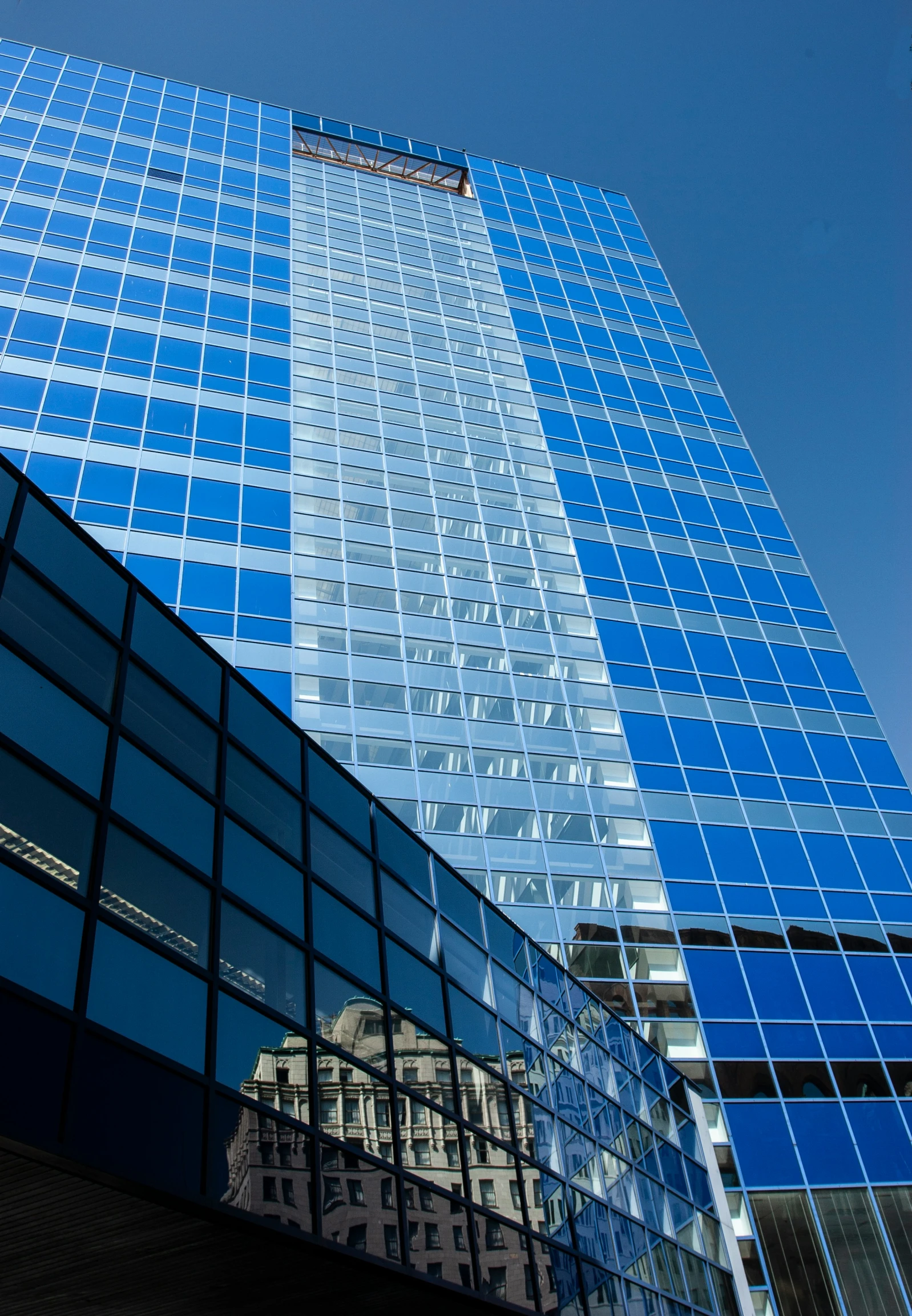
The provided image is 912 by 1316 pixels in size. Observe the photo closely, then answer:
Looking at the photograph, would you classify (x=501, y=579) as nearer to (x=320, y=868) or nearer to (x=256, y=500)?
(x=256, y=500)

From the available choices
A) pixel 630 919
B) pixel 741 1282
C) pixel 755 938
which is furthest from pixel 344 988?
pixel 755 938

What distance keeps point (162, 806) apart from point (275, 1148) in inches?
130

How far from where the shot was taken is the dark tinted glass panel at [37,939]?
7.16 m

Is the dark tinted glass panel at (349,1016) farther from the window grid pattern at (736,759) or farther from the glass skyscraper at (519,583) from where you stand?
the window grid pattern at (736,759)

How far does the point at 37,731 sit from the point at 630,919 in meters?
21.2

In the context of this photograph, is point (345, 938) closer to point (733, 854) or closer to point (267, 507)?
point (733, 854)

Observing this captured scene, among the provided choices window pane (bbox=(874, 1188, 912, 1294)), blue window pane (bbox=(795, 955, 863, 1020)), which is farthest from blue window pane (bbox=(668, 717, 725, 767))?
window pane (bbox=(874, 1188, 912, 1294))

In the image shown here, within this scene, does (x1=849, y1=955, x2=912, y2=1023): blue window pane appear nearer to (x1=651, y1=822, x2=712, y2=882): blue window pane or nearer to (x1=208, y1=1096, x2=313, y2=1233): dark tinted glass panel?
(x1=651, y1=822, x2=712, y2=882): blue window pane

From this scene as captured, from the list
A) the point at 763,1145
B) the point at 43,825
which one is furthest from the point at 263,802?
the point at 763,1145

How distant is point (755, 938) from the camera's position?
2748 centimetres

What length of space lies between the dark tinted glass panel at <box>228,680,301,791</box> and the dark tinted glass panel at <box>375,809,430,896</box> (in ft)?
6.47

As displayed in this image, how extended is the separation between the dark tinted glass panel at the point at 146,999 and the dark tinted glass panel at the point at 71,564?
140 inches

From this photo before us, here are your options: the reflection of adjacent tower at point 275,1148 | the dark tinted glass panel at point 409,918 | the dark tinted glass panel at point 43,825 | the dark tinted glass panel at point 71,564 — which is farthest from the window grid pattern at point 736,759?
the dark tinted glass panel at point 43,825

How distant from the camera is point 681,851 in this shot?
2920 centimetres
